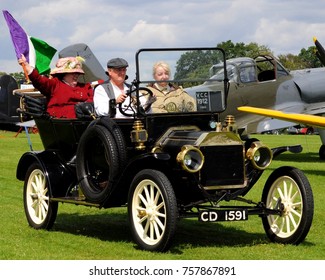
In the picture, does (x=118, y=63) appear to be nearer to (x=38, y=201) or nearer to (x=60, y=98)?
(x=60, y=98)

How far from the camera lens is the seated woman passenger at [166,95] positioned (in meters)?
7.84

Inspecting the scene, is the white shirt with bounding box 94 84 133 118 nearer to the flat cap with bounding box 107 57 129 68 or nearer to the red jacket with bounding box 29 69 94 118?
the flat cap with bounding box 107 57 129 68

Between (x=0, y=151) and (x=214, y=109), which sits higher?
(x=214, y=109)

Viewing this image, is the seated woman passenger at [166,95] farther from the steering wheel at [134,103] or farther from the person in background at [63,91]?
the person in background at [63,91]

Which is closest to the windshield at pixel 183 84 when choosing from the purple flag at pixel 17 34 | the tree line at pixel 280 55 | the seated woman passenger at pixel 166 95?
the seated woman passenger at pixel 166 95

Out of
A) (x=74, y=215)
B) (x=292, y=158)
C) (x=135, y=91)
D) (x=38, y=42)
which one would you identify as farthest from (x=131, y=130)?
(x=292, y=158)

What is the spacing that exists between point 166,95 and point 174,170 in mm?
1024

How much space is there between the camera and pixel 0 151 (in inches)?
965

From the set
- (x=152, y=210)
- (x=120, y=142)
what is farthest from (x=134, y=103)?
(x=152, y=210)

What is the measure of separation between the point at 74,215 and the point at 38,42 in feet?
9.45

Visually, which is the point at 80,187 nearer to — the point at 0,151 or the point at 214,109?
the point at 214,109

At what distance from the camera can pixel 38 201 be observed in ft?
28.5

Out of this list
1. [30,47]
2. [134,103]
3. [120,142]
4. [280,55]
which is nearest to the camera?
[120,142]

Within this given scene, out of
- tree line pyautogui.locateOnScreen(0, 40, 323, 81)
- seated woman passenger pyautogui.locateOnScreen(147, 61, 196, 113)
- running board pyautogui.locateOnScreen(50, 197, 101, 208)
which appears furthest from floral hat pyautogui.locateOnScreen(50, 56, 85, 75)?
tree line pyautogui.locateOnScreen(0, 40, 323, 81)
